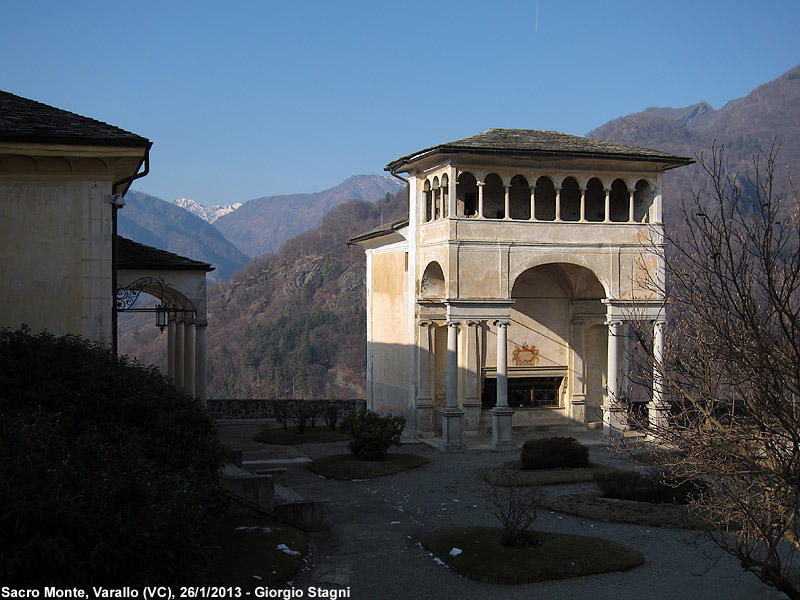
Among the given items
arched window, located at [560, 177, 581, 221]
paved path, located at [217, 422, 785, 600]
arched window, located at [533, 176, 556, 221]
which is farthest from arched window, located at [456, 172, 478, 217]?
paved path, located at [217, 422, 785, 600]

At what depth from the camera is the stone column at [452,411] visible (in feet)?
84.2

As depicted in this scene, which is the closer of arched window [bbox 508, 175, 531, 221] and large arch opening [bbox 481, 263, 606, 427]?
arched window [bbox 508, 175, 531, 221]

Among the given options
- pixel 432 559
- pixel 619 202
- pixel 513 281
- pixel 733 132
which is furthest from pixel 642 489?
pixel 733 132

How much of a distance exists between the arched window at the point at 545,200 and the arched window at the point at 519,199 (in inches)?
12.1

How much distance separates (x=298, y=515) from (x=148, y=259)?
10.4 meters

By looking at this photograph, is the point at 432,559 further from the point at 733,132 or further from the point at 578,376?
the point at 733,132

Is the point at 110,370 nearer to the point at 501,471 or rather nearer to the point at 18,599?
the point at 18,599

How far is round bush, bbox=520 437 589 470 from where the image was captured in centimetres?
2083

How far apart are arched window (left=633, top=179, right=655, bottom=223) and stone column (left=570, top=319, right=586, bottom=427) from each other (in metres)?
4.25

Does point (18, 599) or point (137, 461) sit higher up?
point (137, 461)

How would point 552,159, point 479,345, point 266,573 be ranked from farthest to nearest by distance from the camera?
1. point 479,345
2. point 552,159
3. point 266,573

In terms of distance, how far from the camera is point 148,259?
23.1m

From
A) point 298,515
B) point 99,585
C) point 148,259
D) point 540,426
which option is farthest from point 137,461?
point 540,426

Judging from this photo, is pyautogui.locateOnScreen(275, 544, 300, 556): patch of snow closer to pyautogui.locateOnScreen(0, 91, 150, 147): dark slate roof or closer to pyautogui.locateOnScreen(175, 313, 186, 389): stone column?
pyautogui.locateOnScreen(0, 91, 150, 147): dark slate roof
